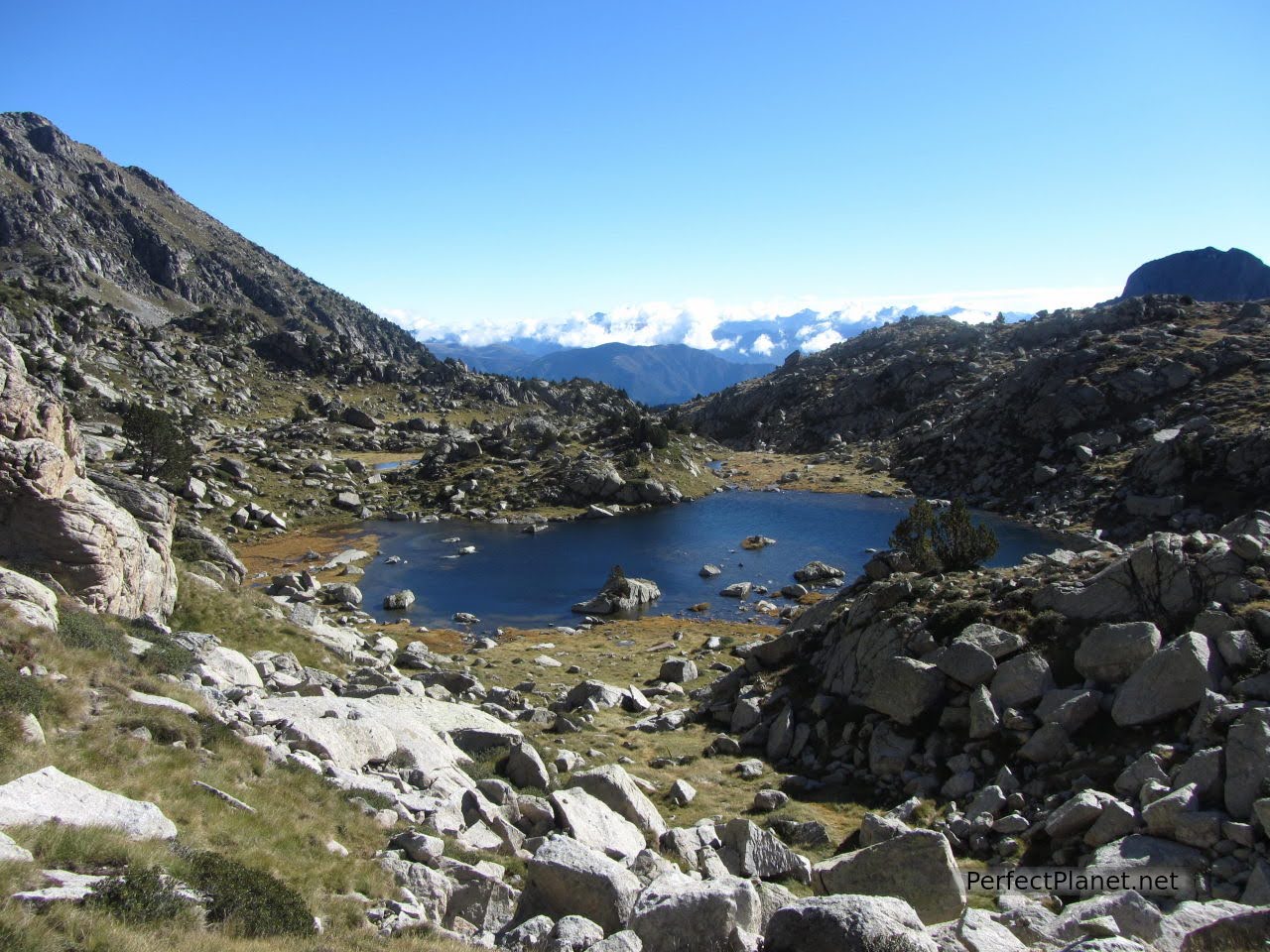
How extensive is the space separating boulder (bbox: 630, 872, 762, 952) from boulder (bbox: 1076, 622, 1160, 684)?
16108 mm

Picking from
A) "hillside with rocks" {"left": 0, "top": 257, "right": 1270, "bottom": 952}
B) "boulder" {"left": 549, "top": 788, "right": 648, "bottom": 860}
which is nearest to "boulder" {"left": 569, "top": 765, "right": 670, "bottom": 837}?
"hillside with rocks" {"left": 0, "top": 257, "right": 1270, "bottom": 952}

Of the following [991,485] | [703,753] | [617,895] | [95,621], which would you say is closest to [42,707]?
[95,621]

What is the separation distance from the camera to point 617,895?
470 inches

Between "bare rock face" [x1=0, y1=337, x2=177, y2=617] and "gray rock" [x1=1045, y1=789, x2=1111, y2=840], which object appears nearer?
"gray rock" [x1=1045, y1=789, x2=1111, y2=840]

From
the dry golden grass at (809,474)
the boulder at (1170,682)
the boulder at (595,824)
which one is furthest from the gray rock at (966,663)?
the dry golden grass at (809,474)

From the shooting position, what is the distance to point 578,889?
12047 mm

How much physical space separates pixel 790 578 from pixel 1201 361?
261 ft

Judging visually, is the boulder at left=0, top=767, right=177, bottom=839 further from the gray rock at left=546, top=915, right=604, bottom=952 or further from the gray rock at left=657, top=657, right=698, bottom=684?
the gray rock at left=657, top=657, right=698, bottom=684

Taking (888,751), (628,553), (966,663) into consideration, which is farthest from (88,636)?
(628,553)

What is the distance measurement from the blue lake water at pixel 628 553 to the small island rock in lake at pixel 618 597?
134 cm

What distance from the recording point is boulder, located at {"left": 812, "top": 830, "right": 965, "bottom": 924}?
13906 millimetres

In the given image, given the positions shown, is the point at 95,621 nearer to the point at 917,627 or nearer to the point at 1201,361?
the point at 917,627

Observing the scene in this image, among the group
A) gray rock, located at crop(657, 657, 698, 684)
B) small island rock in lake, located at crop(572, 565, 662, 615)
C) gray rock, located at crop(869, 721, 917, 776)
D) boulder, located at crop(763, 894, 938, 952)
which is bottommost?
small island rock in lake, located at crop(572, 565, 662, 615)

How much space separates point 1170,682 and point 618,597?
45.9 metres
